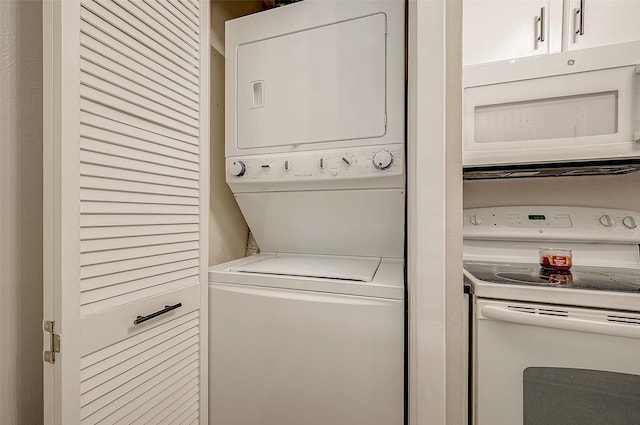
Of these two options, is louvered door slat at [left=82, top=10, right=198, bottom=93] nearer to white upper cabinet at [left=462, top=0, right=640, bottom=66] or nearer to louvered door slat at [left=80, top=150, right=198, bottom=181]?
louvered door slat at [left=80, top=150, right=198, bottom=181]

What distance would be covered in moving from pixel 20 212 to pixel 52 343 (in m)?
0.43

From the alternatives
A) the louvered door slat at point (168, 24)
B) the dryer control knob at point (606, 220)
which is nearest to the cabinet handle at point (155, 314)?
the louvered door slat at point (168, 24)

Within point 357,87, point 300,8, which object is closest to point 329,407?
point 357,87

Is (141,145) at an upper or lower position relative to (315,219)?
upper

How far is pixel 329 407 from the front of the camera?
118cm

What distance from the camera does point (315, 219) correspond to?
1664mm

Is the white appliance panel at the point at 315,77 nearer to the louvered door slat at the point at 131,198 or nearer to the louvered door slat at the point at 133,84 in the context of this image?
the louvered door slat at the point at 133,84

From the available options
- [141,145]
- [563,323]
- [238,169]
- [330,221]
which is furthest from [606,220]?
[141,145]

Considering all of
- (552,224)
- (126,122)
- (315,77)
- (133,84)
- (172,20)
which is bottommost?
(552,224)

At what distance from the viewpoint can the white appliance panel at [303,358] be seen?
3.64ft

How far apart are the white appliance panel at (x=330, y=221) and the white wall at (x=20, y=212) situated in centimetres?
89

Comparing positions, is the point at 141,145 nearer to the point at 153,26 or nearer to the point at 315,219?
the point at 153,26

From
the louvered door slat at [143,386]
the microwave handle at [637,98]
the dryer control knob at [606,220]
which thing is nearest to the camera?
the louvered door slat at [143,386]

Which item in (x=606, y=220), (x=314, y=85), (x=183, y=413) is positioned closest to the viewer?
(x=183, y=413)
